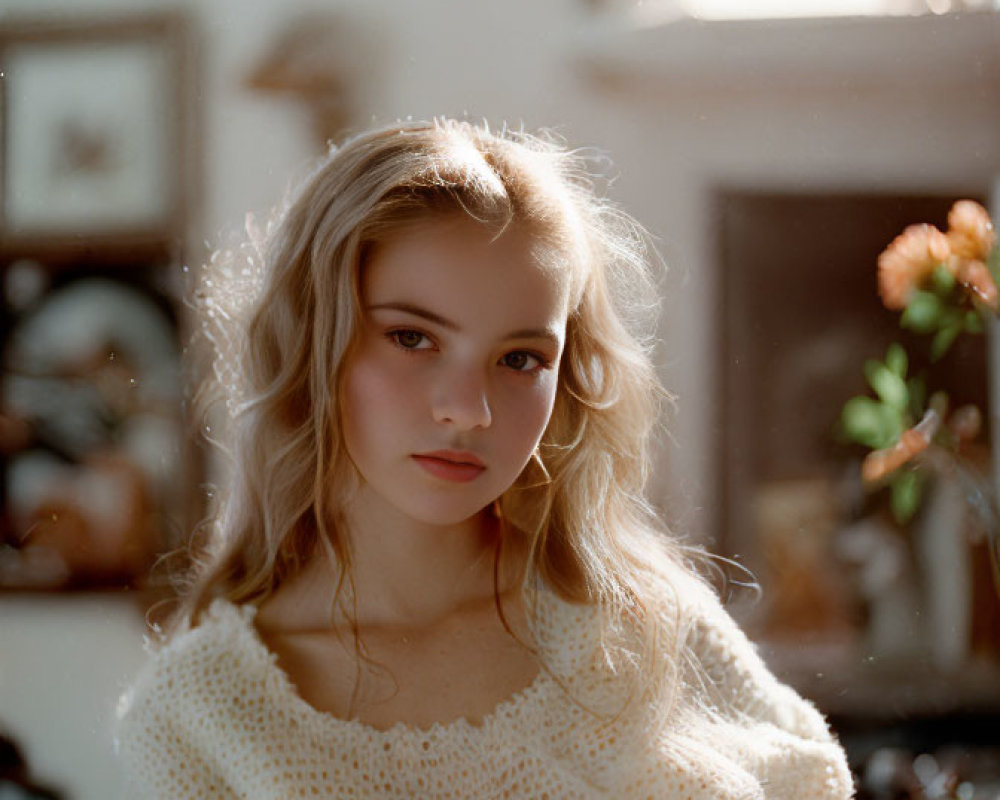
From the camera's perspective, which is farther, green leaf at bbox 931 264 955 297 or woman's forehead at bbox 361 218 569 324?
green leaf at bbox 931 264 955 297

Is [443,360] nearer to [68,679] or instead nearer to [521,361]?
[521,361]

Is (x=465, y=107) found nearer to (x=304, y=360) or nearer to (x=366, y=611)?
(x=304, y=360)

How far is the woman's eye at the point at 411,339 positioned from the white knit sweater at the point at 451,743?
21cm

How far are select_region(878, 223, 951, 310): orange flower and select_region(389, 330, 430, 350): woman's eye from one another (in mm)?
524

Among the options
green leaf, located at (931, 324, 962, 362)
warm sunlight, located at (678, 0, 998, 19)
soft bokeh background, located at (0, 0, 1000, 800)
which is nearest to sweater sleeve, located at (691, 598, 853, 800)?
soft bokeh background, located at (0, 0, 1000, 800)

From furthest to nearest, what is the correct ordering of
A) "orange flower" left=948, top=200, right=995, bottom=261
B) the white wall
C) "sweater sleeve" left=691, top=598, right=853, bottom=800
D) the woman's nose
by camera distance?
"orange flower" left=948, top=200, right=995, bottom=261
the white wall
"sweater sleeve" left=691, top=598, right=853, bottom=800
the woman's nose

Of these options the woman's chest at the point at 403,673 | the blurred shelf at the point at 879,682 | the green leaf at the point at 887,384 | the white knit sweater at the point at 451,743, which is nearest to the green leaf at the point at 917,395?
the green leaf at the point at 887,384

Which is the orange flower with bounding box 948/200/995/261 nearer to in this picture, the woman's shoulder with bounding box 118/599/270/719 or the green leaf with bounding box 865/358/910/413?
the green leaf with bounding box 865/358/910/413

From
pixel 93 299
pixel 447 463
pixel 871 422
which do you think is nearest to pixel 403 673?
pixel 447 463

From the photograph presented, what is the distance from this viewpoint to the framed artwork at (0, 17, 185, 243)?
83cm

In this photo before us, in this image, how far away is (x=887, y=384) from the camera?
98 centimetres

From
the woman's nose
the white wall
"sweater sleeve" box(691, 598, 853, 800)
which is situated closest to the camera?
the woman's nose

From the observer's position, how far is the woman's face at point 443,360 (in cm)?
61

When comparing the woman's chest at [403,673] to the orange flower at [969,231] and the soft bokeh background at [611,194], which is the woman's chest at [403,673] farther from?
the orange flower at [969,231]
